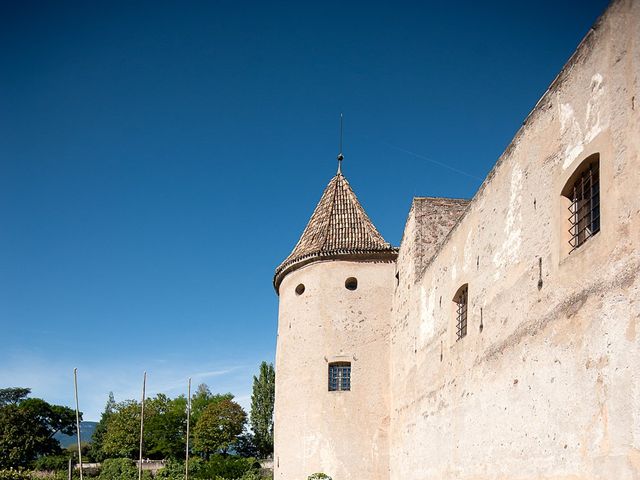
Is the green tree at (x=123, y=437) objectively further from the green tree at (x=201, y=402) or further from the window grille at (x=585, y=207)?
the window grille at (x=585, y=207)

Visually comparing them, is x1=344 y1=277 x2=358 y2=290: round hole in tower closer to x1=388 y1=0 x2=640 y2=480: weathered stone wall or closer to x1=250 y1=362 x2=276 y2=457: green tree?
x1=388 y1=0 x2=640 y2=480: weathered stone wall

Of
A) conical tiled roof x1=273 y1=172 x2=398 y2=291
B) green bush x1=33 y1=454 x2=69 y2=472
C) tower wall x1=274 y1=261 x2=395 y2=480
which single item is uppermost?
conical tiled roof x1=273 y1=172 x2=398 y2=291

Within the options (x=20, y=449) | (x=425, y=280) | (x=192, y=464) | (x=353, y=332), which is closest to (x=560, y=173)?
(x=425, y=280)

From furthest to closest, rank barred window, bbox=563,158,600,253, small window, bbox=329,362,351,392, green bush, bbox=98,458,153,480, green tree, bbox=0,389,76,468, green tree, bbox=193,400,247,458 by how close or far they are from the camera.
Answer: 1. green tree, bbox=0,389,76,468
2. green tree, bbox=193,400,247,458
3. green bush, bbox=98,458,153,480
4. small window, bbox=329,362,351,392
5. barred window, bbox=563,158,600,253

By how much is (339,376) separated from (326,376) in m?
0.37

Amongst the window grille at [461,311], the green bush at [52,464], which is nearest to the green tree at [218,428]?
the green bush at [52,464]

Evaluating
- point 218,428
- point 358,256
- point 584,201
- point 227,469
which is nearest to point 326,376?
point 358,256

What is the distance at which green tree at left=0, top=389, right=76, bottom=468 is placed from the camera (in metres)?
59.8

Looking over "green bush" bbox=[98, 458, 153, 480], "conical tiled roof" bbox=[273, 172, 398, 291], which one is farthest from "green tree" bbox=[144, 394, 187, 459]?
"conical tiled roof" bbox=[273, 172, 398, 291]

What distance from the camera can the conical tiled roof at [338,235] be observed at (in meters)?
19.1

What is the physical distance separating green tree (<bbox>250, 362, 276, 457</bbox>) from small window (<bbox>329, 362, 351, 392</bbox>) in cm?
3743

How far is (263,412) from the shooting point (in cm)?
5519

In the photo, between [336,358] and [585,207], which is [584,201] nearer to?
[585,207]

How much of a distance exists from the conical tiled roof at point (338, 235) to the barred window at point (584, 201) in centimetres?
1104
